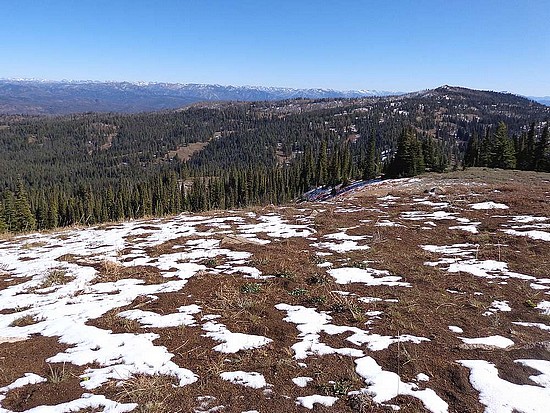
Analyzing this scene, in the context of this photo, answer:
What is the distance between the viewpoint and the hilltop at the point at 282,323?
5336 millimetres

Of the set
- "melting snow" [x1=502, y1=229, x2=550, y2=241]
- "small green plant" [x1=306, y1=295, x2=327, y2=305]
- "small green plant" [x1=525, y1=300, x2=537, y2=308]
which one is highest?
"small green plant" [x1=525, y1=300, x2=537, y2=308]

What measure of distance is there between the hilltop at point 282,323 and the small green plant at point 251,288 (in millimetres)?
33

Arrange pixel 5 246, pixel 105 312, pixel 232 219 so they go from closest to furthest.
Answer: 1. pixel 105 312
2. pixel 5 246
3. pixel 232 219

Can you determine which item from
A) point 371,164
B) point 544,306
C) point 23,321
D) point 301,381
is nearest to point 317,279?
point 301,381

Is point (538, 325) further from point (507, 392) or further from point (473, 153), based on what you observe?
point (473, 153)

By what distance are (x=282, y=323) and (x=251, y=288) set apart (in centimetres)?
213

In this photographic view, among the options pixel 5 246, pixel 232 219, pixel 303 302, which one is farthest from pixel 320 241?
pixel 5 246

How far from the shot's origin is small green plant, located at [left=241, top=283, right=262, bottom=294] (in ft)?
31.4

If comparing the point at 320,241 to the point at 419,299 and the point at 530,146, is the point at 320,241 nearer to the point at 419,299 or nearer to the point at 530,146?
the point at 419,299

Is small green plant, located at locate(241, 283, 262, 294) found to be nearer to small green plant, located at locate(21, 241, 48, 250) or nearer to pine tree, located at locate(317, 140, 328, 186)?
small green plant, located at locate(21, 241, 48, 250)

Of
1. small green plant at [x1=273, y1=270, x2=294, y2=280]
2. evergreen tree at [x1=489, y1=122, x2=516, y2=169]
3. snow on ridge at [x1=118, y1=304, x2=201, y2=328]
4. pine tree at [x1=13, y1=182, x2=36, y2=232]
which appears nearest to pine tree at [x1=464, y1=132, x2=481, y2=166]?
evergreen tree at [x1=489, y1=122, x2=516, y2=169]

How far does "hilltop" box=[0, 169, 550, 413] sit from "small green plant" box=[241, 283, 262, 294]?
3 cm

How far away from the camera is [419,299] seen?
872 centimetres

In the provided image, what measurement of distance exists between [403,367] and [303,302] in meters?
3.41
